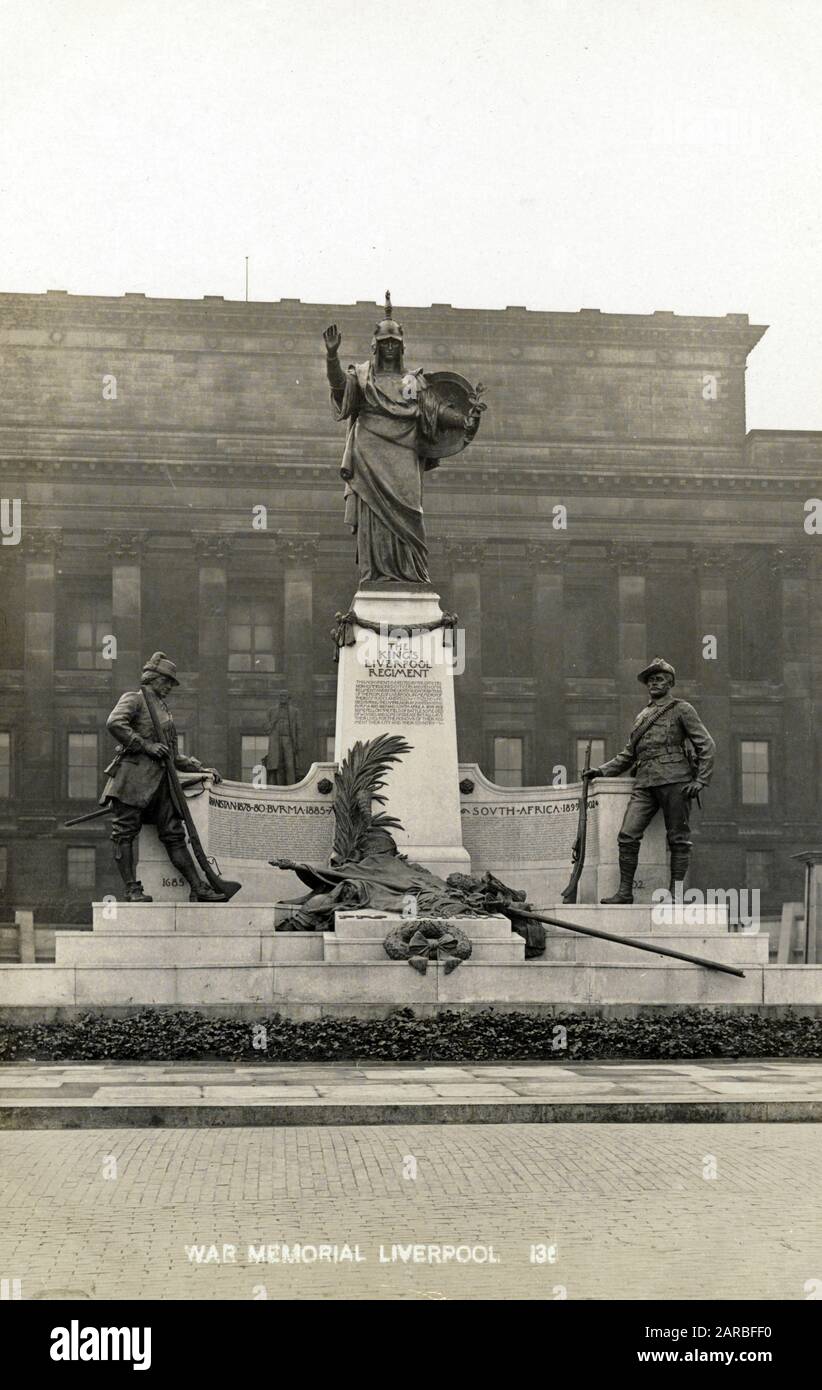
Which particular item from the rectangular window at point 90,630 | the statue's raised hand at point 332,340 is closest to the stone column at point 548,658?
the rectangular window at point 90,630

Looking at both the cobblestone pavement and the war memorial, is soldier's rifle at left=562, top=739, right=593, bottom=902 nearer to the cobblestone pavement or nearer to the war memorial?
the war memorial

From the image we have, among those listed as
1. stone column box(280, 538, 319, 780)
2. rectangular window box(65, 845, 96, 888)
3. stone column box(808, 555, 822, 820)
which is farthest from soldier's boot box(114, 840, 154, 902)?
stone column box(808, 555, 822, 820)

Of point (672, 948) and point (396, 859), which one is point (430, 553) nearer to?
point (396, 859)

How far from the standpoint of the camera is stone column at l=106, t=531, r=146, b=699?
238ft

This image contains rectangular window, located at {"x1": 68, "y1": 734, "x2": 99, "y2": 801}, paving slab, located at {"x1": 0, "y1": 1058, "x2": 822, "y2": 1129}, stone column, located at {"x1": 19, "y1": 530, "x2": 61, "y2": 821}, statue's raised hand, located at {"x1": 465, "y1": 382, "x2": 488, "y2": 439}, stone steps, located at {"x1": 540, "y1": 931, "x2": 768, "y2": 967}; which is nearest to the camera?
paving slab, located at {"x1": 0, "y1": 1058, "x2": 822, "y2": 1129}

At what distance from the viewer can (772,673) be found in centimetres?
7694

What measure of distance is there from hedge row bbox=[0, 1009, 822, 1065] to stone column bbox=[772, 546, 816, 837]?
2225 inches

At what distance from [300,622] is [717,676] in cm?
1701

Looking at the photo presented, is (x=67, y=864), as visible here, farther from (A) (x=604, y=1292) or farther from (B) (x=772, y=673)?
(A) (x=604, y=1292)

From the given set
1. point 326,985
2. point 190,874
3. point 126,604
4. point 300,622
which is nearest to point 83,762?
point 126,604

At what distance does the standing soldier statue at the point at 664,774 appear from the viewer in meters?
24.0

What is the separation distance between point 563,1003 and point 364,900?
3.20 m

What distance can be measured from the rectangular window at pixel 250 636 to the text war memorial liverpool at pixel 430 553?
110 mm
